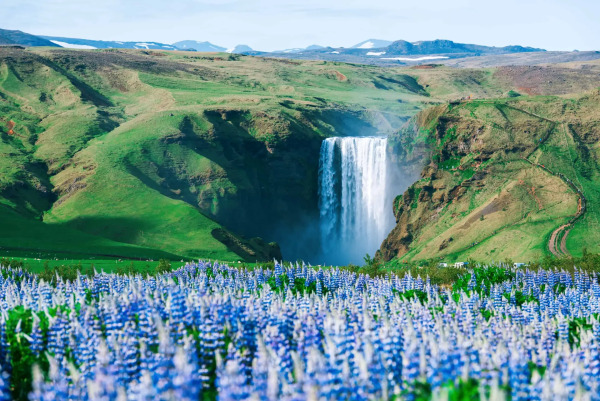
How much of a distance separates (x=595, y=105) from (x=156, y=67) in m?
113

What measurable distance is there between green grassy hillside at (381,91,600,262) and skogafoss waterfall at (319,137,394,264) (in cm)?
951

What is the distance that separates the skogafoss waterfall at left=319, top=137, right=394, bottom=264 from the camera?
348 feet

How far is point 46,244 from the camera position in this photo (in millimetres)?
71250

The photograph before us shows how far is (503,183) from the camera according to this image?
81.9 meters

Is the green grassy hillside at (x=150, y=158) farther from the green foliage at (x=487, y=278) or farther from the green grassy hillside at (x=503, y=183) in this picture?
the green foliage at (x=487, y=278)

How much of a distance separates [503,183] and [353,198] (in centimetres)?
3210

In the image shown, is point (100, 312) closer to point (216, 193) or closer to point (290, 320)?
point (290, 320)

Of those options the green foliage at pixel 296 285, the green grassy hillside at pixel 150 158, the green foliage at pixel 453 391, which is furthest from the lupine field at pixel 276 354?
the green grassy hillside at pixel 150 158

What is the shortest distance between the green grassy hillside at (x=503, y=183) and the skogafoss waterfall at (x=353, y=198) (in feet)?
31.2

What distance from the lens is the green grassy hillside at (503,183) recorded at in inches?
2867

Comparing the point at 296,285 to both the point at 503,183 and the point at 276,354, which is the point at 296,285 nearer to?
the point at 276,354

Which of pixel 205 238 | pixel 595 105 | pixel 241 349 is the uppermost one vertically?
pixel 595 105

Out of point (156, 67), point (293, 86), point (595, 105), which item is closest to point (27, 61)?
point (156, 67)

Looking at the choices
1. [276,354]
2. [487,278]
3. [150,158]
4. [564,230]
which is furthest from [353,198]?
[276,354]
